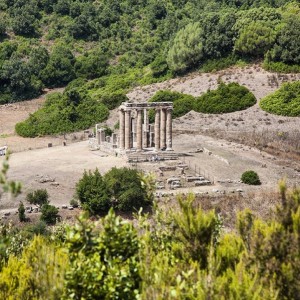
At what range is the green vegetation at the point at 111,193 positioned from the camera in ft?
113

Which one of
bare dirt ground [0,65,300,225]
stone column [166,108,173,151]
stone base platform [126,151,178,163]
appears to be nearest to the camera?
bare dirt ground [0,65,300,225]

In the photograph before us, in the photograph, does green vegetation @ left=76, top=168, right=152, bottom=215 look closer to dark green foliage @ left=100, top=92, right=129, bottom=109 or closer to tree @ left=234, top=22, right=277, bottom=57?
dark green foliage @ left=100, top=92, right=129, bottom=109

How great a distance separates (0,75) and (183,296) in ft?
217

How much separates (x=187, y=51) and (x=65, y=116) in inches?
788

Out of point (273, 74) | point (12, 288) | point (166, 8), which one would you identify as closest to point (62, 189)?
point (12, 288)

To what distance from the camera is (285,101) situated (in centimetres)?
6066

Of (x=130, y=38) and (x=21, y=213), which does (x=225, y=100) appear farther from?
(x=21, y=213)

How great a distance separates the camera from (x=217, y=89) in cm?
6444

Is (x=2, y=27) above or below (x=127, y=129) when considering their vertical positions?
above

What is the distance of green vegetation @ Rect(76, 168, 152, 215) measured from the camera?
3447 cm

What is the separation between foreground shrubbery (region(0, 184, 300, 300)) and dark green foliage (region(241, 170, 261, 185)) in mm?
26256

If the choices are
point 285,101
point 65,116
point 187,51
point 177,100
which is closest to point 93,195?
point 65,116

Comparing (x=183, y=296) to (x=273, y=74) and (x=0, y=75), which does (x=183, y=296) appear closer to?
(x=273, y=74)

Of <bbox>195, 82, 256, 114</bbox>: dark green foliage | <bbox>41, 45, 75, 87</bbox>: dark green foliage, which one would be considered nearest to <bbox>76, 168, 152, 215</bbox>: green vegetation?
<bbox>195, 82, 256, 114</bbox>: dark green foliage
